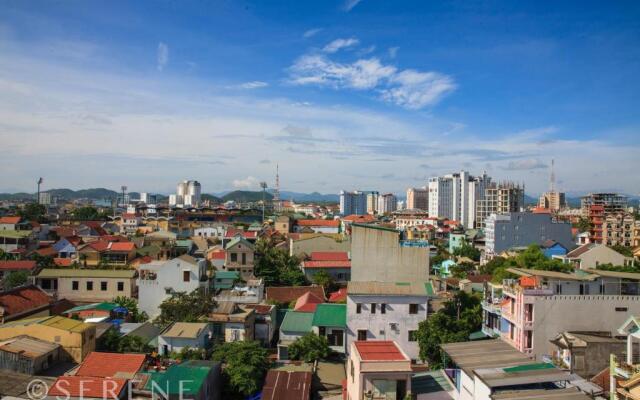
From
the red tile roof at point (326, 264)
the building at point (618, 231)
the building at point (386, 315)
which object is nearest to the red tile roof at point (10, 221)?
the red tile roof at point (326, 264)

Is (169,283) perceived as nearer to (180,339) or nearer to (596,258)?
(180,339)

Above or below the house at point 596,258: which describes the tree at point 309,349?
below

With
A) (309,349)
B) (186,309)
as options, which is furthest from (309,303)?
(186,309)

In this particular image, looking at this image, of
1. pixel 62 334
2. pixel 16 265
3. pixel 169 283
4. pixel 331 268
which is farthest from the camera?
pixel 331 268

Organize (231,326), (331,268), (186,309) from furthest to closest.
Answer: (331,268) → (186,309) → (231,326)

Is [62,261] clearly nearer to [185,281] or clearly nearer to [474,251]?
[185,281]

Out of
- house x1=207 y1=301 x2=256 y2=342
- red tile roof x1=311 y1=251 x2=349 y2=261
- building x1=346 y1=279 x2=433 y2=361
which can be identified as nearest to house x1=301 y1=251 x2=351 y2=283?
red tile roof x1=311 y1=251 x2=349 y2=261

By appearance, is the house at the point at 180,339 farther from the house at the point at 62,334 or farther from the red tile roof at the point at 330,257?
the red tile roof at the point at 330,257
